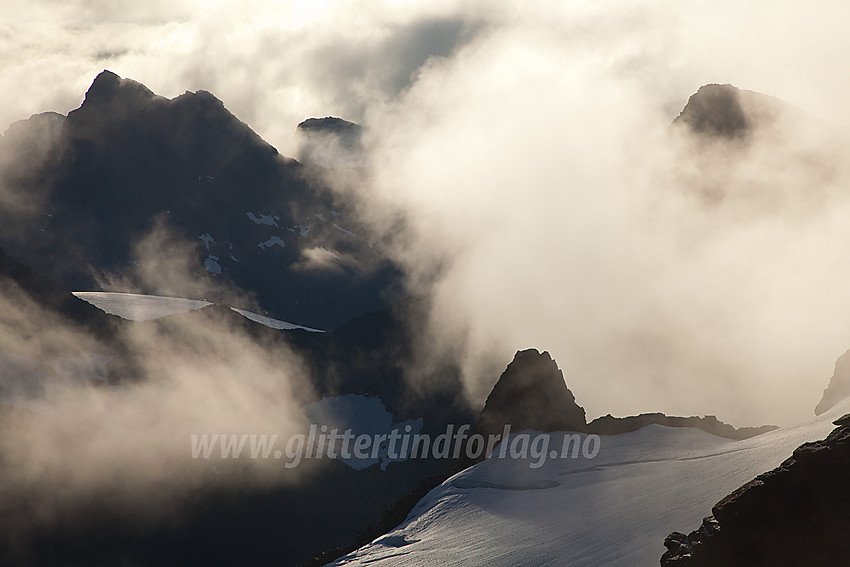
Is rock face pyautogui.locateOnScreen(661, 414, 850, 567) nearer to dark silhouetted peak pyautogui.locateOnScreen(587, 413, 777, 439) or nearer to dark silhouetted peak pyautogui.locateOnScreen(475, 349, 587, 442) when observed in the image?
dark silhouetted peak pyautogui.locateOnScreen(587, 413, 777, 439)

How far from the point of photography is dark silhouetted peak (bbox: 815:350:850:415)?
72812 millimetres

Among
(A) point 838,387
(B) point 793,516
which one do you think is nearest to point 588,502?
(A) point 838,387

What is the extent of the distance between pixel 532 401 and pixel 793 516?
6832 centimetres

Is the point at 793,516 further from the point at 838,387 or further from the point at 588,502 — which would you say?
the point at 838,387

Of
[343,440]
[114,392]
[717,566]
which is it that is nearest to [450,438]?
[343,440]

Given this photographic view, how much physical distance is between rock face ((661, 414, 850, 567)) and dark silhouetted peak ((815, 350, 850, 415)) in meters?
47.0

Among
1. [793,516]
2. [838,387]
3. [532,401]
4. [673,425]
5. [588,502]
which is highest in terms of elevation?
[532,401]

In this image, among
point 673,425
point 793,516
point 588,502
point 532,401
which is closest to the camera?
point 793,516

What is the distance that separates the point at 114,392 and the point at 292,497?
43836mm

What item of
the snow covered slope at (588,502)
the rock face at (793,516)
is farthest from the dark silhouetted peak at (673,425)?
the rock face at (793,516)

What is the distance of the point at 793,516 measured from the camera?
29359 millimetres

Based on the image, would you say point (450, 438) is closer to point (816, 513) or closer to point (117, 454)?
point (117, 454)

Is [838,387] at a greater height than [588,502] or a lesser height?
greater

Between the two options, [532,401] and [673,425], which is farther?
[532,401]
